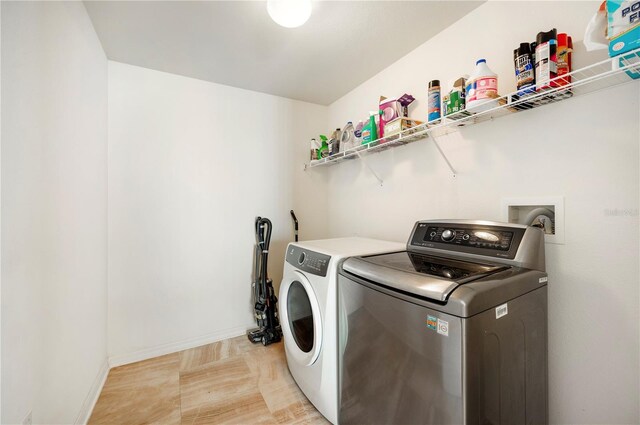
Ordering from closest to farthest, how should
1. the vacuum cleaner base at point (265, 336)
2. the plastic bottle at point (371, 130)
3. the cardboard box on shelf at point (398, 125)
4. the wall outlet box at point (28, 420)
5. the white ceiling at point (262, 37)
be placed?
the wall outlet box at point (28, 420) < the white ceiling at point (262, 37) < the cardboard box on shelf at point (398, 125) < the plastic bottle at point (371, 130) < the vacuum cleaner base at point (265, 336)

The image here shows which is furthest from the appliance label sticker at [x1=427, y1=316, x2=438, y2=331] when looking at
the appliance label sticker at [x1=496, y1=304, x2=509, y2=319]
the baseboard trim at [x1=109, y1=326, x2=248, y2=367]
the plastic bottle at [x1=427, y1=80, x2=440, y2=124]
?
the baseboard trim at [x1=109, y1=326, x2=248, y2=367]

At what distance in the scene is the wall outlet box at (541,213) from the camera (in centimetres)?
116

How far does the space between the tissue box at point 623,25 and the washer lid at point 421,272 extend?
2.69 feet

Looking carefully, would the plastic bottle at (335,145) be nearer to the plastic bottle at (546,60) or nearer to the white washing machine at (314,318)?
the white washing machine at (314,318)

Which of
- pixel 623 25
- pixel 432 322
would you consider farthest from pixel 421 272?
pixel 623 25

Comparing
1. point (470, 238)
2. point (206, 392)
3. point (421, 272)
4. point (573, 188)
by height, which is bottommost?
point (206, 392)

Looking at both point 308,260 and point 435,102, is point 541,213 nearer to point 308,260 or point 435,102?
point 435,102

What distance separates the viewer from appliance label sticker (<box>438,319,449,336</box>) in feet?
2.61

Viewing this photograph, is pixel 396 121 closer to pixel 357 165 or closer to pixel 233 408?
pixel 357 165

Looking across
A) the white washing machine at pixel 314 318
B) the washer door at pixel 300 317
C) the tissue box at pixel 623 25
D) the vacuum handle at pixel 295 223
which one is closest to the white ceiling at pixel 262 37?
the tissue box at pixel 623 25

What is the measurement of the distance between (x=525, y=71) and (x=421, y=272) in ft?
3.22

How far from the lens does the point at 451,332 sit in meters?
0.78

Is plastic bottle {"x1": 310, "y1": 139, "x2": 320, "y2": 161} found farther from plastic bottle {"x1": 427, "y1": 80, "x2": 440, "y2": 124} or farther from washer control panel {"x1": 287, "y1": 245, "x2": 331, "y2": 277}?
plastic bottle {"x1": 427, "y1": 80, "x2": 440, "y2": 124}

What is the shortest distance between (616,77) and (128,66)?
2.94 metres
